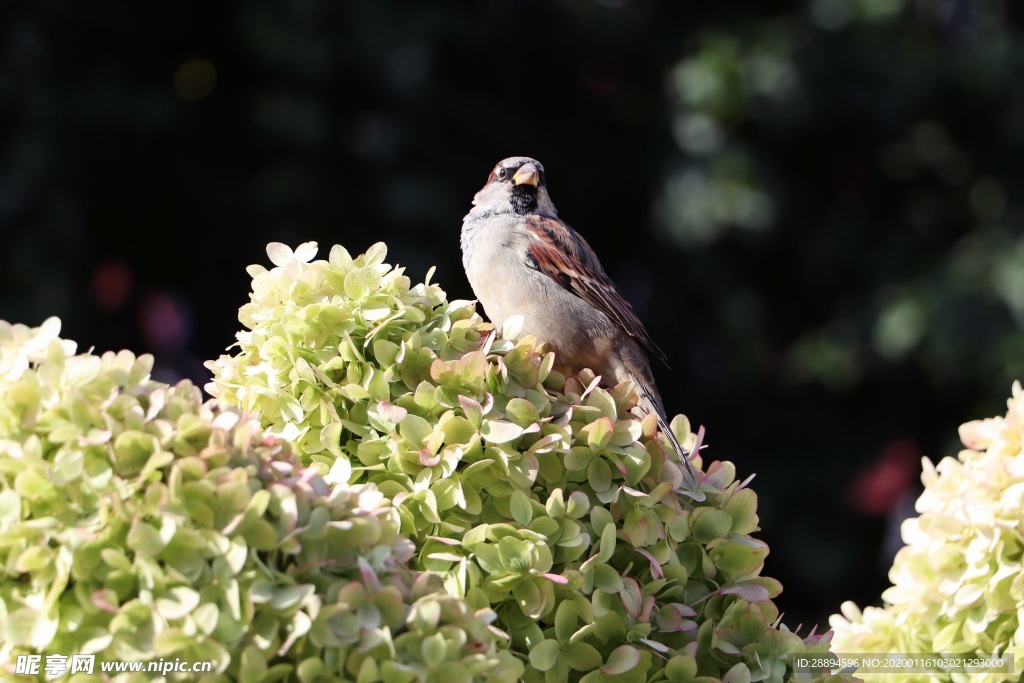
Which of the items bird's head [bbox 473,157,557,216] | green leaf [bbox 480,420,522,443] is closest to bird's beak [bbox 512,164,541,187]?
bird's head [bbox 473,157,557,216]

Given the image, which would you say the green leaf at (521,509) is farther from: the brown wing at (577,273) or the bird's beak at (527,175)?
the bird's beak at (527,175)

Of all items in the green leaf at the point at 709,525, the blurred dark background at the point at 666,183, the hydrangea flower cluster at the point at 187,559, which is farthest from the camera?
the blurred dark background at the point at 666,183

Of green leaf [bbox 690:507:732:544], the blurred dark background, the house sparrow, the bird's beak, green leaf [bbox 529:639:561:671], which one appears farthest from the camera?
the blurred dark background

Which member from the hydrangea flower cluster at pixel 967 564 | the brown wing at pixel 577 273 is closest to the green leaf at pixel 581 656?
the hydrangea flower cluster at pixel 967 564

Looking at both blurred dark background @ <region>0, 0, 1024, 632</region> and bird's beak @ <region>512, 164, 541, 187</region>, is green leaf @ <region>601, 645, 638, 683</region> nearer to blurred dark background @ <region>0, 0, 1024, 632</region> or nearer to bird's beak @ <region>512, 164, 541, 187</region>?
bird's beak @ <region>512, 164, 541, 187</region>

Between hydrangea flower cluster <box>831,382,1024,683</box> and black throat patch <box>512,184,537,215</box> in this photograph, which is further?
black throat patch <box>512,184,537,215</box>

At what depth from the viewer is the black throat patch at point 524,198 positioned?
10.2ft

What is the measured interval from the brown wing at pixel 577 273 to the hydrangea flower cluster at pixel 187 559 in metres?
1.46

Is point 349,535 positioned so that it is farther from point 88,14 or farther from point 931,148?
point 931,148

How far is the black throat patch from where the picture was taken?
10.2ft

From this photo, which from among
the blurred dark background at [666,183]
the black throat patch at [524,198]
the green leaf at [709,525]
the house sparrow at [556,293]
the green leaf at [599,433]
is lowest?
the green leaf at [709,525]

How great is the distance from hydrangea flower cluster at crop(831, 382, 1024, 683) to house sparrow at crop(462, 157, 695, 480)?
71 centimetres

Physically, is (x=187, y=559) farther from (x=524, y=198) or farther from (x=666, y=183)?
(x=666, y=183)

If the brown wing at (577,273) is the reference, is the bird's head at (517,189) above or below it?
above
